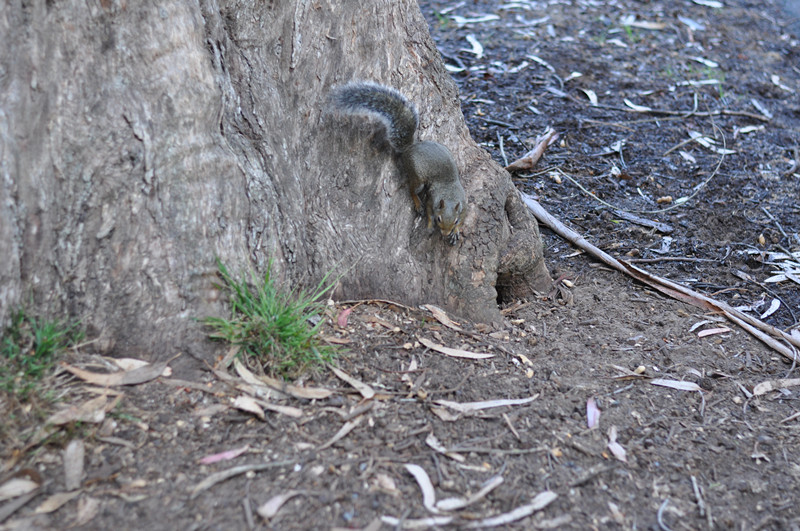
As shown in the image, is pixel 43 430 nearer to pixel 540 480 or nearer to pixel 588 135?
pixel 540 480

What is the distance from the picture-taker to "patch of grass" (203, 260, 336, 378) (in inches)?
94.3

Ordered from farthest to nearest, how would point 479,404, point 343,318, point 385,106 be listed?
point 385,106 < point 343,318 < point 479,404

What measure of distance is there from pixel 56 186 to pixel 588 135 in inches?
164

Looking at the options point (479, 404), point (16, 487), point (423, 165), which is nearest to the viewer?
point (16, 487)

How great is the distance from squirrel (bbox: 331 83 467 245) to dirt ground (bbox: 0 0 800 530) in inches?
18.6

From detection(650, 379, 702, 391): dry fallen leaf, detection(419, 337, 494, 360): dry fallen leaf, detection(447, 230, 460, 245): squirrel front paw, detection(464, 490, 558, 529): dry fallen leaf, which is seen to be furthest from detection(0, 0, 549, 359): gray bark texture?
detection(464, 490, 558, 529): dry fallen leaf

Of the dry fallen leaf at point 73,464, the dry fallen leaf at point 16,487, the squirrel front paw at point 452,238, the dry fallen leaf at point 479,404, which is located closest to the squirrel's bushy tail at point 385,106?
the squirrel front paw at point 452,238

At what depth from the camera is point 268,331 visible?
2.39m

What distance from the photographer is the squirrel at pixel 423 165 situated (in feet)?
9.74

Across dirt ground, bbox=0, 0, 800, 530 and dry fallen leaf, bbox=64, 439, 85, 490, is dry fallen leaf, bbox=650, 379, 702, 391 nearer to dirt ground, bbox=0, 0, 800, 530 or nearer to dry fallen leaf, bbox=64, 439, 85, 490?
dirt ground, bbox=0, 0, 800, 530

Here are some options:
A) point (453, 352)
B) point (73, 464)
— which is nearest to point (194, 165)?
point (73, 464)

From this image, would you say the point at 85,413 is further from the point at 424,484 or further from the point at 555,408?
the point at 555,408

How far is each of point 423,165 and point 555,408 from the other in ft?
4.10

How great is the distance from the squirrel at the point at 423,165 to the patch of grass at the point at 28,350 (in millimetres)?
1522
